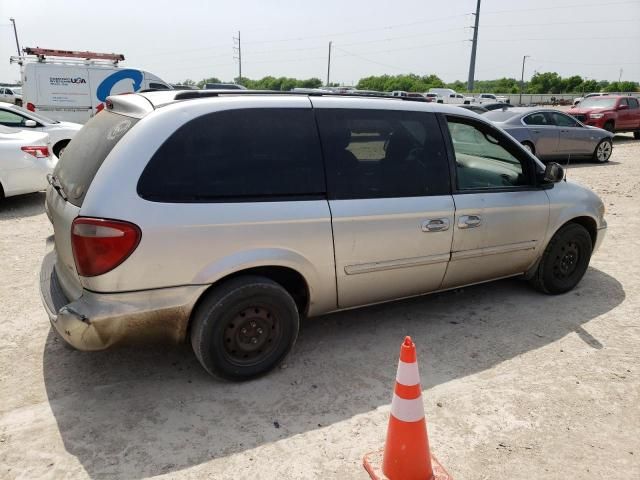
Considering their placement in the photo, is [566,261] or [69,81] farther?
[69,81]

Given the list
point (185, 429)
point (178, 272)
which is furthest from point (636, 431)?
point (178, 272)

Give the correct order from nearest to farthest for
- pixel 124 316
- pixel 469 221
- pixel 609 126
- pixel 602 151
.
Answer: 1. pixel 124 316
2. pixel 469 221
3. pixel 602 151
4. pixel 609 126

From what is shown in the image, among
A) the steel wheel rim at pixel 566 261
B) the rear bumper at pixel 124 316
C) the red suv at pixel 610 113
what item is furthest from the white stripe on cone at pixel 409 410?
the red suv at pixel 610 113

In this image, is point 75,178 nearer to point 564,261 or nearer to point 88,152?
point 88,152

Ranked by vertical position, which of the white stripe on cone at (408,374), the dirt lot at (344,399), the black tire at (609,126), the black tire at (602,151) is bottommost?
the dirt lot at (344,399)

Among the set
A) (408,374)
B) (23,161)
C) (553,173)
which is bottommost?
(408,374)

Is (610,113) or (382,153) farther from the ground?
(382,153)

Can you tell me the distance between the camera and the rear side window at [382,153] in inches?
128

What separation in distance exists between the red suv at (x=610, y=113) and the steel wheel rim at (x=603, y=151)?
3964 millimetres

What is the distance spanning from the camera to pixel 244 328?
304 cm

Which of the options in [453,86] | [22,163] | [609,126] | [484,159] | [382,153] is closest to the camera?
[382,153]

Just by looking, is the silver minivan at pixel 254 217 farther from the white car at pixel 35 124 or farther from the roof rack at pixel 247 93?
the white car at pixel 35 124

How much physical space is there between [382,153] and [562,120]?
36.2 feet

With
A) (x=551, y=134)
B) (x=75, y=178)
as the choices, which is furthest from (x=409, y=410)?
(x=551, y=134)
